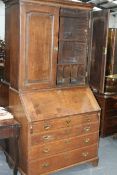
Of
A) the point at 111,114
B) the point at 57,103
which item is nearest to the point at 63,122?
the point at 57,103

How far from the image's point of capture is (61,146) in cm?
293

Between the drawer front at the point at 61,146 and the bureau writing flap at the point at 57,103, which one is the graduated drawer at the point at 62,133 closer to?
the drawer front at the point at 61,146

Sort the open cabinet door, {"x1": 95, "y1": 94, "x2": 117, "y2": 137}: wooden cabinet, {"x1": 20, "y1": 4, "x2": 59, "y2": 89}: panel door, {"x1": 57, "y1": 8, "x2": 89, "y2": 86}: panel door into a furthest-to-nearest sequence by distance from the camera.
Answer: {"x1": 95, "y1": 94, "x2": 117, "y2": 137}: wooden cabinet
the open cabinet door
{"x1": 57, "y1": 8, "x2": 89, "y2": 86}: panel door
{"x1": 20, "y1": 4, "x2": 59, "y2": 89}: panel door

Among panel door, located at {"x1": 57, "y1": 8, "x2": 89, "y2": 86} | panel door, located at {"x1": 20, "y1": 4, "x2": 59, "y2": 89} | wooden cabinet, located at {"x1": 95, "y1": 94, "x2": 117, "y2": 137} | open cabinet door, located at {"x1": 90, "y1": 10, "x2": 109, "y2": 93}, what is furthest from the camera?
wooden cabinet, located at {"x1": 95, "y1": 94, "x2": 117, "y2": 137}

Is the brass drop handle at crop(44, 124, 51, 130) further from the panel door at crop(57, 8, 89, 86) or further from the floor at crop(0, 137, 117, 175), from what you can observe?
the floor at crop(0, 137, 117, 175)

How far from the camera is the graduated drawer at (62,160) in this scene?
9.12ft

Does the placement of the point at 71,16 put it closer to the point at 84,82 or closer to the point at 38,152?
the point at 84,82

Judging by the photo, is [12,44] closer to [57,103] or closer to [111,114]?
[57,103]

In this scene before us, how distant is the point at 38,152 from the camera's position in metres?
2.76

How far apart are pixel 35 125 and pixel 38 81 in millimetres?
518

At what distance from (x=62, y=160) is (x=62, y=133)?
34 centimetres

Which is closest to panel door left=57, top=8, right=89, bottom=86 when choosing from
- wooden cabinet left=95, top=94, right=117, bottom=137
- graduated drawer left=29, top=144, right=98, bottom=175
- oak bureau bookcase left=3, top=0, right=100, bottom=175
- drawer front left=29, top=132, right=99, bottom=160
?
oak bureau bookcase left=3, top=0, right=100, bottom=175

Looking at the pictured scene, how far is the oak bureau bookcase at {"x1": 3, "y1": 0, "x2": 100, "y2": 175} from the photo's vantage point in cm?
271

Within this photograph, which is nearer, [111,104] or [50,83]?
[50,83]
